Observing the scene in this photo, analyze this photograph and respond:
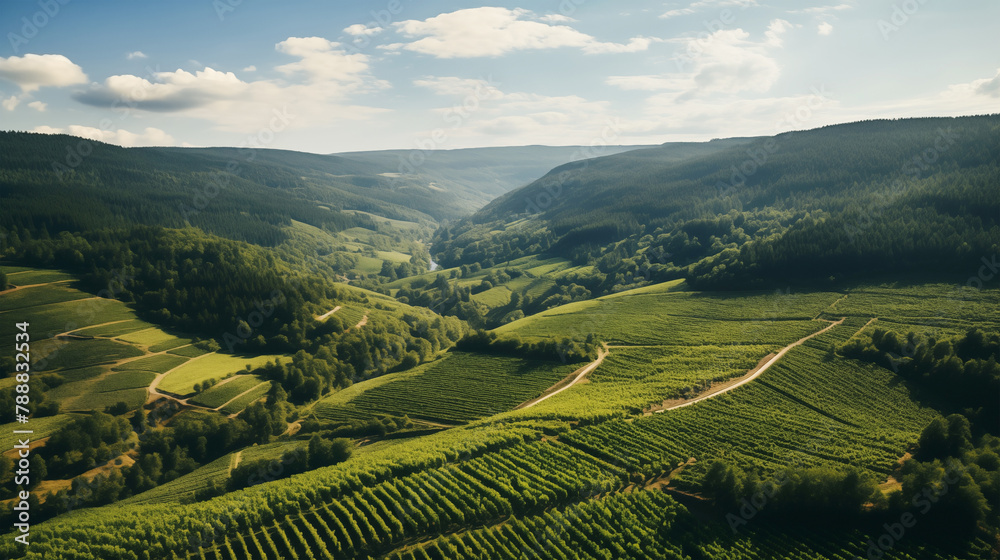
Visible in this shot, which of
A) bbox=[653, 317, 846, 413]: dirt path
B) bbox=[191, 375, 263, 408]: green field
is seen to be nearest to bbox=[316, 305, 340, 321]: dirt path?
bbox=[191, 375, 263, 408]: green field

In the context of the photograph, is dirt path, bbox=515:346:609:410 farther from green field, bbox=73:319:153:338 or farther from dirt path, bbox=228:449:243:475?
green field, bbox=73:319:153:338

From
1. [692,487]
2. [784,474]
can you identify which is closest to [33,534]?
[692,487]

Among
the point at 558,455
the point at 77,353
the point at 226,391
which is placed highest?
the point at 77,353

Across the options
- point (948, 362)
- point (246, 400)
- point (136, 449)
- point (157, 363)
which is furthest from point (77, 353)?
point (948, 362)

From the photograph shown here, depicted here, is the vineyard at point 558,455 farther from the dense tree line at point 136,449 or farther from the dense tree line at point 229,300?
the dense tree line at point 229,300

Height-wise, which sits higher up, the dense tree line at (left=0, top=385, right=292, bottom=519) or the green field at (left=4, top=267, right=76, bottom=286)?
the green field at (left=4, top=267, right=76, bottom=286)

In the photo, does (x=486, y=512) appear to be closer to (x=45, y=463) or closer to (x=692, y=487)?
(x=692, y=487)

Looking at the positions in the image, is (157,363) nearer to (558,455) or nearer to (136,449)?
(136,449)

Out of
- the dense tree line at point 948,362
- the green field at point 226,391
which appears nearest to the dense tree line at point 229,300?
the green field at point 226,391
